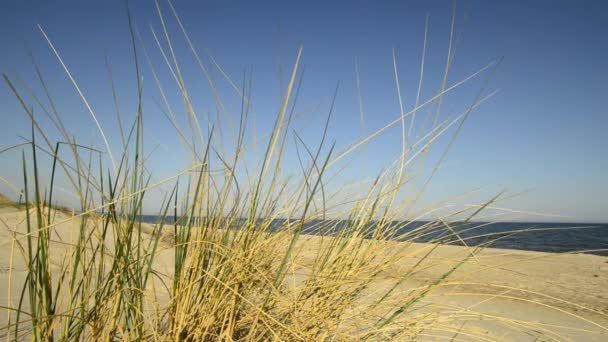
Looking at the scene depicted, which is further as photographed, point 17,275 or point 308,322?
point 17,275

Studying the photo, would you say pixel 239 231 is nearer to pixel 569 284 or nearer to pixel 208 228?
pixel 208 228

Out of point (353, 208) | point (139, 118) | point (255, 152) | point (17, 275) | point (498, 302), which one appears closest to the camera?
point (139, 118)

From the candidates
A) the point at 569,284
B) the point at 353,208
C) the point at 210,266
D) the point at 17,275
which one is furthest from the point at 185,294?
the point at 569,284

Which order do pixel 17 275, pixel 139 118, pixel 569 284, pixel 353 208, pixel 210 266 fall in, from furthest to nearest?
pixel 569 284 → pixel 17 275 → pixel 353 208 → pixel 210 266 → pixel 139 118

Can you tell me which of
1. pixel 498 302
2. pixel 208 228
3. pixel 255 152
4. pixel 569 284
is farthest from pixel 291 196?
pixel 569 284

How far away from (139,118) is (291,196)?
24.0 inches

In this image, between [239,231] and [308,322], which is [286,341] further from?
[239,231]

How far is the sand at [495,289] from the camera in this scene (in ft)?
3.25

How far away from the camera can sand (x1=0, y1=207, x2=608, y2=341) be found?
99 cm

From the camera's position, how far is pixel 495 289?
389cm

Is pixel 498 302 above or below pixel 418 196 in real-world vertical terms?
below

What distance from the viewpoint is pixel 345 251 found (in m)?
1.11

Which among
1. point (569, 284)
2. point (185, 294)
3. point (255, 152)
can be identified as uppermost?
point (255, 152)

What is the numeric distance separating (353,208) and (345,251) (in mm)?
277
